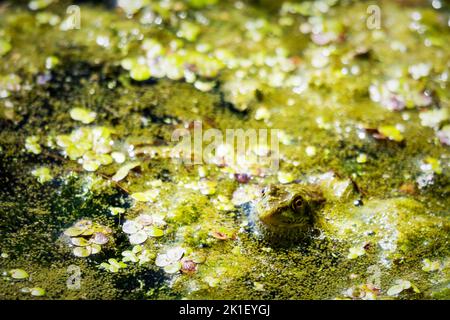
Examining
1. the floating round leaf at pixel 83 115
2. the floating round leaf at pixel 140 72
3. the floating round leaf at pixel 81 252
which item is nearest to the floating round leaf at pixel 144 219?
the floating round leaf at pixel 81 252

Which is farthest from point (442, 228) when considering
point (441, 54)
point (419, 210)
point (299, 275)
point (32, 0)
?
point (32, 0)

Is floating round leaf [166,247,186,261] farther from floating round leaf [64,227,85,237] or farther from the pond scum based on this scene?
floating round leaf [64,227,85,237]

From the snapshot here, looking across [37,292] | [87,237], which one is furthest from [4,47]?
[37,292]

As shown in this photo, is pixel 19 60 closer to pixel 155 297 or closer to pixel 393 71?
pixel 155 297

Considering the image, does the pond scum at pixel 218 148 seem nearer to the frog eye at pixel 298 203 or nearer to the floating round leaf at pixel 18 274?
the floating round leaf at pixel 18 274

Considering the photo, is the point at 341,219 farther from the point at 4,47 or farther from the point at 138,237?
the point at 4,47

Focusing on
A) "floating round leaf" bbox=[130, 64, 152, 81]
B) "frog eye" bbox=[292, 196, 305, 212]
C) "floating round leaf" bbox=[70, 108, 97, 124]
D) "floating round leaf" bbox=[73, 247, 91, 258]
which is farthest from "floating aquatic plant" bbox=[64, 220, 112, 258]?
"floating round leaf" bbox=[130, 64, 152, 81]
